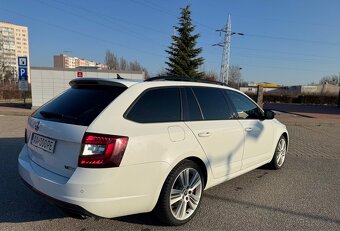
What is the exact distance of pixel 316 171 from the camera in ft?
18.6

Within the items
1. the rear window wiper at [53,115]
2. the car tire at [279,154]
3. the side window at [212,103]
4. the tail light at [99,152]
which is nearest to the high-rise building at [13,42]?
the car tire at [279,154]

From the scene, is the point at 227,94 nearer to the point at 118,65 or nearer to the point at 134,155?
the point at 134,155

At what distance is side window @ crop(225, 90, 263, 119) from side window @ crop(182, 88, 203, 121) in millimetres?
895

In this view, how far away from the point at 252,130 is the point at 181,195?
1772 millimetres

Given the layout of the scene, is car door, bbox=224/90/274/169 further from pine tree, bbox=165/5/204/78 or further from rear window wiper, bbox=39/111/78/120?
pine tree, bbox=165/5/204/78

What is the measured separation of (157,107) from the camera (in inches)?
126

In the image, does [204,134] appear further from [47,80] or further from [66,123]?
[47,80]

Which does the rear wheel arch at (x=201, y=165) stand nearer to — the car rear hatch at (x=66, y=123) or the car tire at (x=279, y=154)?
the car rear hatch at (x=66, y=123)

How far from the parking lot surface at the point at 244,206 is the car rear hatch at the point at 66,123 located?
75 cm

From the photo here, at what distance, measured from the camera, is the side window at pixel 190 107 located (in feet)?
11.3

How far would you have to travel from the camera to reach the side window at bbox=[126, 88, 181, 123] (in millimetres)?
2996

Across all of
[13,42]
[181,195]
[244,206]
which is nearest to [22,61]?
[181,195]

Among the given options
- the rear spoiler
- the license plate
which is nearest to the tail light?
the license plate

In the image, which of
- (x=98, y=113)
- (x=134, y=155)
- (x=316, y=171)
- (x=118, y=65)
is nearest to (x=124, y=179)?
(x=134, y=155)
